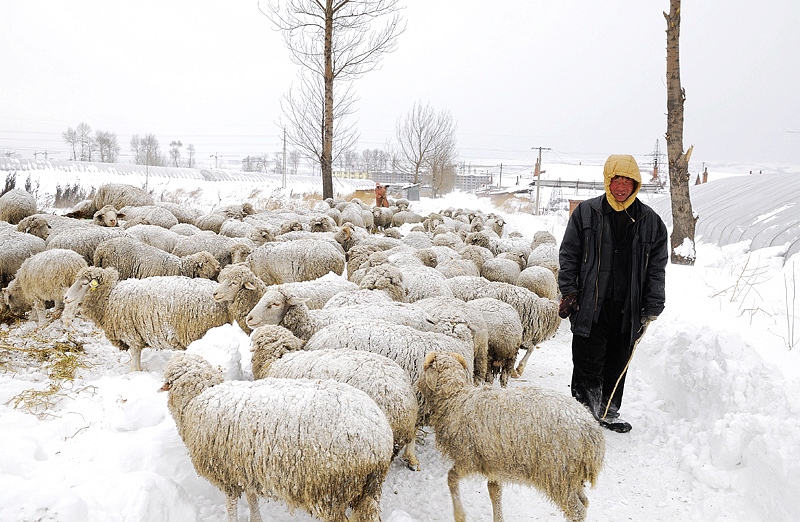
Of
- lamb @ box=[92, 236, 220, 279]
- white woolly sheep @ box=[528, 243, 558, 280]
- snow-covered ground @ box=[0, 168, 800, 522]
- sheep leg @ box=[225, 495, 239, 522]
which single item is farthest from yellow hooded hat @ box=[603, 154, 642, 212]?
lamb @ box=[92, 236, 220, 279]

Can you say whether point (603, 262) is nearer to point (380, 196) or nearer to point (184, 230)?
point (184, 230)

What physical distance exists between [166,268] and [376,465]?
16.8 feet

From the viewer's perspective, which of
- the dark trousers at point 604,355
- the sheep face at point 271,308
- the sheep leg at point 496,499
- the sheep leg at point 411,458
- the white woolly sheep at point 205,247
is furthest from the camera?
the white woolly sheep at point 205,247

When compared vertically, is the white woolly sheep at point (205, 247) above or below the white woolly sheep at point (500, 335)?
above

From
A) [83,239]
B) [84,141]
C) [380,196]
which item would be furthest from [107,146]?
[83,239]

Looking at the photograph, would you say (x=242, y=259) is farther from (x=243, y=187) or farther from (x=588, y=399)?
(x=243, y=187)

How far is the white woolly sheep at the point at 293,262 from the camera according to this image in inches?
285

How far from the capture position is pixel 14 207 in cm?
962

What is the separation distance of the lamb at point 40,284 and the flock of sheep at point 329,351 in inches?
0.6

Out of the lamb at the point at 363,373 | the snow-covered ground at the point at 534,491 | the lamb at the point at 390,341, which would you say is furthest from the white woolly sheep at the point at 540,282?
the lamb at the point at 363,373

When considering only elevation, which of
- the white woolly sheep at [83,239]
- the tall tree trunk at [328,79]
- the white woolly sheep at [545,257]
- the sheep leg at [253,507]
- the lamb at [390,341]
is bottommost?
the sheep leg at [253,507]

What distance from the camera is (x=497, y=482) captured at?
9.83 feet

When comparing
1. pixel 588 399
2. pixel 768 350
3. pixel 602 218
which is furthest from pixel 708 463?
pixel 602 218

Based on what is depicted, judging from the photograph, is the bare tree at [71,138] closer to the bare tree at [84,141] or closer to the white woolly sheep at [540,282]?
the bare tree at [84,141]
